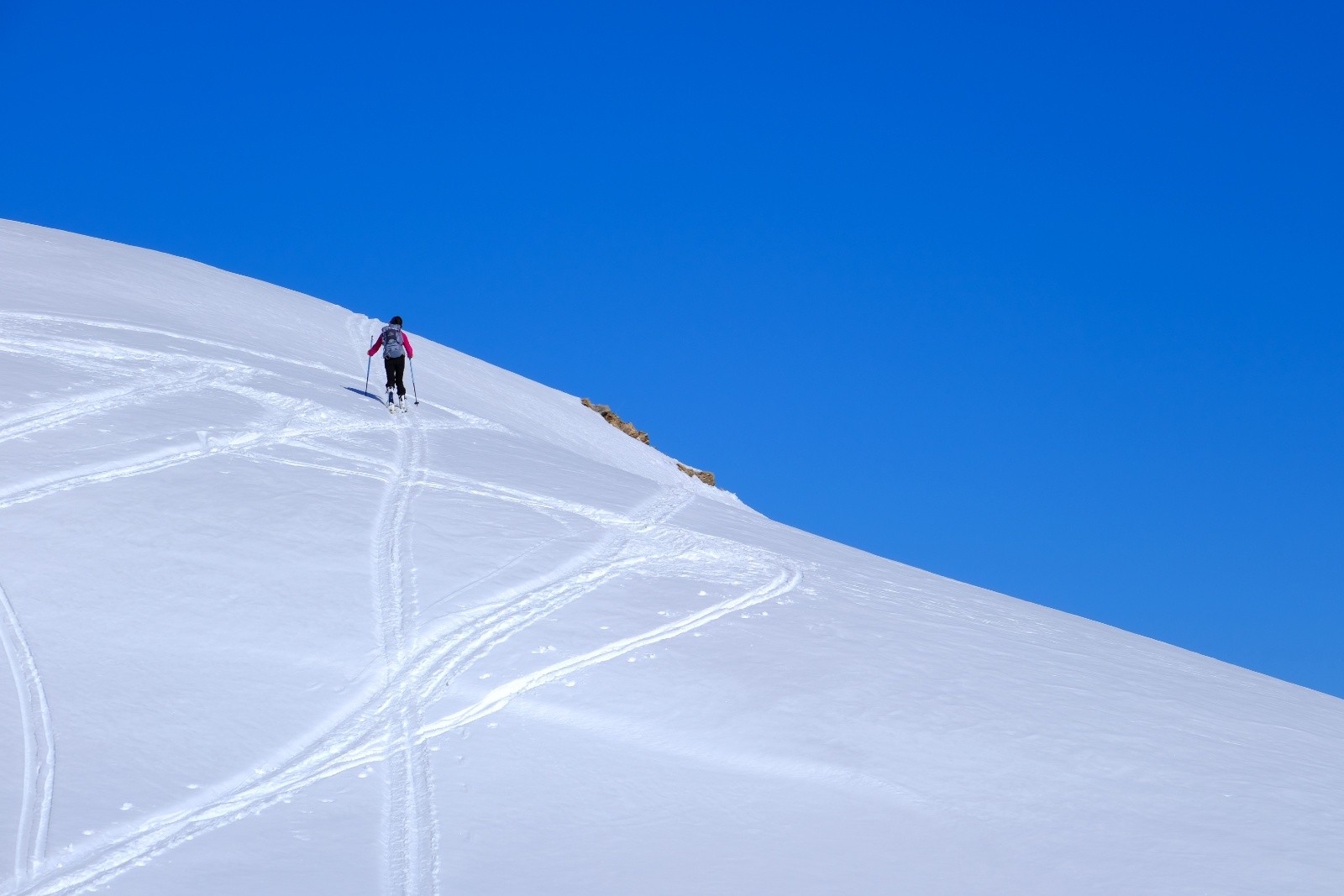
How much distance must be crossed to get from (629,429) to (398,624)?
21.2m

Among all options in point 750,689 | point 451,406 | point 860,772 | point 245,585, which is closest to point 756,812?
point 860,772

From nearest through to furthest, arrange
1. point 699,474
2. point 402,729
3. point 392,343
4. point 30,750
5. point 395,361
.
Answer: point 30,750
point 402,729
point 395,361
point 392,343
point 699,474

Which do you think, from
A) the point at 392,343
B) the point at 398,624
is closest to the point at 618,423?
the point at 392,343

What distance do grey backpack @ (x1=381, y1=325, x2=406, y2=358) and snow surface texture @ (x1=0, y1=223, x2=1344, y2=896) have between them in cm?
274

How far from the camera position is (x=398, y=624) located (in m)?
11.2

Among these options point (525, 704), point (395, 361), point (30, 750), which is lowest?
point (30, 750)

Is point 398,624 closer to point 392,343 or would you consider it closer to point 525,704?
→ point 525,704

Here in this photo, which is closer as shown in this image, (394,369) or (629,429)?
(394,369)

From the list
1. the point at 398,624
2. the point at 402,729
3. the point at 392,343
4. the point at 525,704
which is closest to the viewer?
the point at 402,729

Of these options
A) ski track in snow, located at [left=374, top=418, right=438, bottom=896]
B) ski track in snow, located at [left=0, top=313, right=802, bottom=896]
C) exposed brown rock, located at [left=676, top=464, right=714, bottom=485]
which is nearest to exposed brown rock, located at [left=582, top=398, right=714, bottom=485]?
exposed brown rock, located at [left=676, top=464, right=714, bottom=485]

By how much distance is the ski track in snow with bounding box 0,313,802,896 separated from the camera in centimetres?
773

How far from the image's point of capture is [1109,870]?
27.6 feet

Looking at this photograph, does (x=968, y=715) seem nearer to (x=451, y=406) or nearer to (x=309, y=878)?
(x=309, y=878)

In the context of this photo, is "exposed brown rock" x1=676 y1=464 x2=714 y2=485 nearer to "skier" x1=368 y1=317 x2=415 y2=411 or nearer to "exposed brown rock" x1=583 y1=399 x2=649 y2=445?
"exposed brown rock" x1=583 y1=399 x2=649 y2=445
